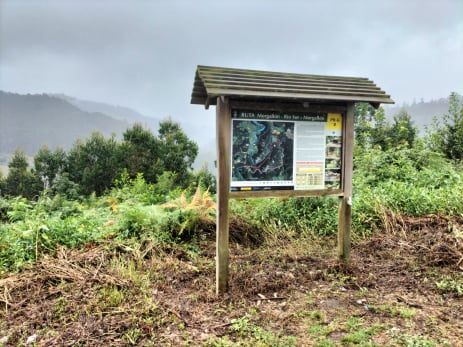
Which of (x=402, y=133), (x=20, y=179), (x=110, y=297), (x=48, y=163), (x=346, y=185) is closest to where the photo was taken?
(x=110, y=297)

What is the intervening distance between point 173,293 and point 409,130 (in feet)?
58.7

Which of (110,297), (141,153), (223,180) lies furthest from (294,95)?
(141,153)

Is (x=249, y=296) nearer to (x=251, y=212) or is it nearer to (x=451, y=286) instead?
(x=451, y=286)

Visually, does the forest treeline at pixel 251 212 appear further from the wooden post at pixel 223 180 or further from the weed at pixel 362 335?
the weed at pixel 362 335

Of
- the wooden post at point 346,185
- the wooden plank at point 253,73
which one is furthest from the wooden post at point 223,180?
the wooden post at point 346,185

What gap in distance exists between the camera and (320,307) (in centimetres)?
325

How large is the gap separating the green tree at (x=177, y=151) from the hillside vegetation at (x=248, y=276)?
13.8m

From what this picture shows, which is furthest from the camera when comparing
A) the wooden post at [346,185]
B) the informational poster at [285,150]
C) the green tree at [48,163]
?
the green tree at [48,163]

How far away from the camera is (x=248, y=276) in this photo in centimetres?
397

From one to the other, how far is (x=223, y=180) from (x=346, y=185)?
1.77m

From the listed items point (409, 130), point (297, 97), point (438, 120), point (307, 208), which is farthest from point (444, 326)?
point (409, 130)

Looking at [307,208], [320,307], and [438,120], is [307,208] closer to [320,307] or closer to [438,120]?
→ [320,307]

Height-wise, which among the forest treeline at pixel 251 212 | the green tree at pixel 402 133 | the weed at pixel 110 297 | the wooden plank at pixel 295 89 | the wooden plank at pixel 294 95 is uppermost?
the green tree at pixel 402 133

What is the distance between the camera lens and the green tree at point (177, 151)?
20.0m
